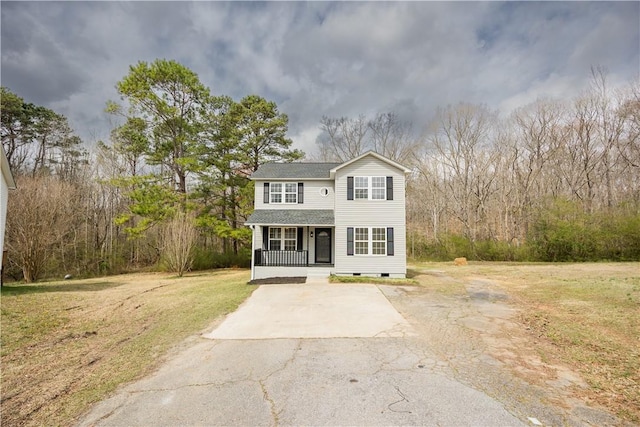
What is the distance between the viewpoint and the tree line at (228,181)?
21.0 meters

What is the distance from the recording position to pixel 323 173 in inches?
694

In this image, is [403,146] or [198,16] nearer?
[198,16]

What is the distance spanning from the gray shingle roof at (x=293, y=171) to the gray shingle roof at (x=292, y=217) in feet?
6.36

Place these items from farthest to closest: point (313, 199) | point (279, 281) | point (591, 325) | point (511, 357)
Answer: point (313, 199)
point (279, 281)
point (591, 325)
point (511, 357)

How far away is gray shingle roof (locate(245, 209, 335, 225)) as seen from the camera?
615 inches

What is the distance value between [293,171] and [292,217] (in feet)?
11.1

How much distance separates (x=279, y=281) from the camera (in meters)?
14.7

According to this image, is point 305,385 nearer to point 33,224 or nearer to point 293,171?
point 293,171

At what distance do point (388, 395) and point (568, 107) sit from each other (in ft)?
112

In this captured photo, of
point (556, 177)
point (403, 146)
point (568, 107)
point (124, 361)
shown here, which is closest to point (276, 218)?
point (124, 361)

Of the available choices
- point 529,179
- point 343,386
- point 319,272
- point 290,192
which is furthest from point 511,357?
point 529,179

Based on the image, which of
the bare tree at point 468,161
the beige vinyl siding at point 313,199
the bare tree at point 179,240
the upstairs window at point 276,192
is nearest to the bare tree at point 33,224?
the bare tree at point 179,240

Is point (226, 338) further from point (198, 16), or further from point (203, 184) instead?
point (203, 184)

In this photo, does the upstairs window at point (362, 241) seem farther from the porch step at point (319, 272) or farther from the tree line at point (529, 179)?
the tree line at point (529, 179)
